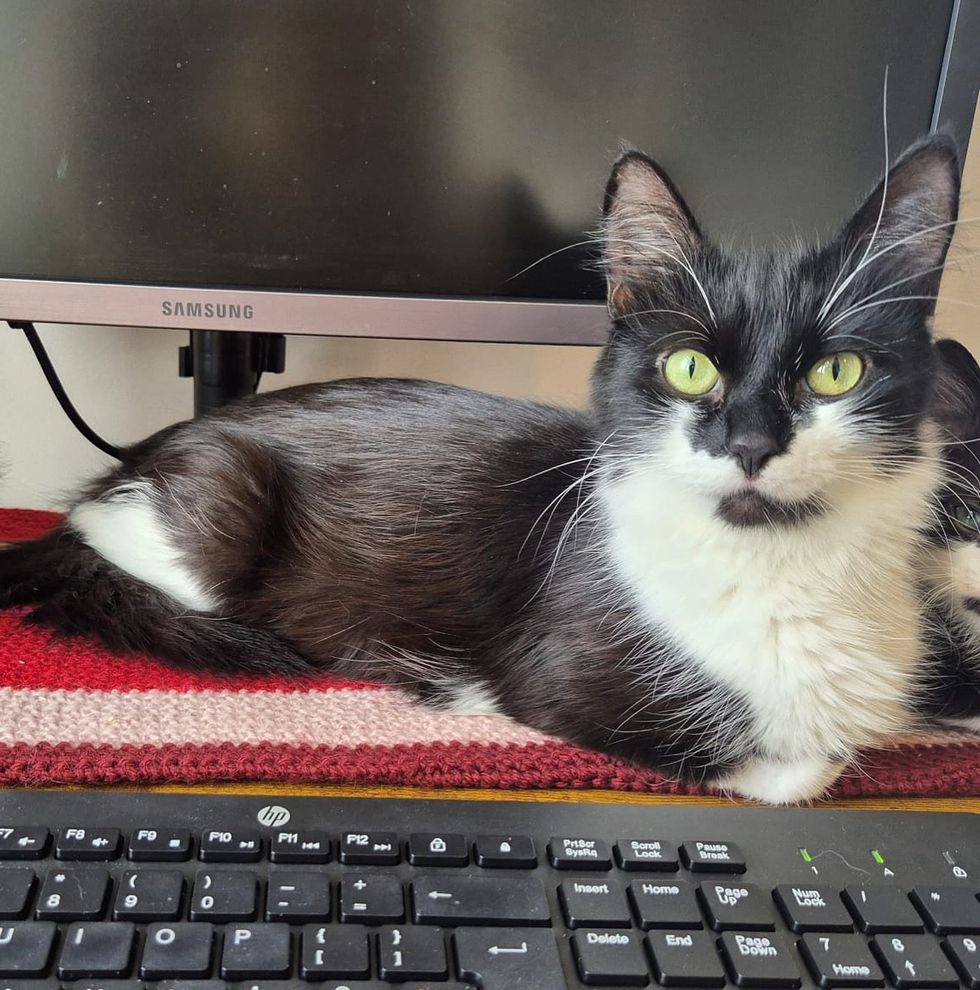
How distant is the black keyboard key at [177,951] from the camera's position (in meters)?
0.32

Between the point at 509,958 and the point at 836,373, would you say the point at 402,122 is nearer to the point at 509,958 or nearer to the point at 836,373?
the point at 836,373

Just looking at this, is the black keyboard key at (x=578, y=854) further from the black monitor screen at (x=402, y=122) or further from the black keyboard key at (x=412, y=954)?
the black monitor screen at (x=402, y=122)

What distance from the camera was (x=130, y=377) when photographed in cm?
111

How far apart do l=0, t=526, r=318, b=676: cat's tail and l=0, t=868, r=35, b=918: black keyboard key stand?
30 cm

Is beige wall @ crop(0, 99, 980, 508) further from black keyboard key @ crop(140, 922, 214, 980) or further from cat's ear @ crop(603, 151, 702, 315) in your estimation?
black keyboard key @ crop(140, 922, 214, 980)

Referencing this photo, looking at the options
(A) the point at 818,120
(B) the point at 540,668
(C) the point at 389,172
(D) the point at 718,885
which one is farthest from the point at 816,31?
(D) the point at 718,885

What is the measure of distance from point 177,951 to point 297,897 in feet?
0.16

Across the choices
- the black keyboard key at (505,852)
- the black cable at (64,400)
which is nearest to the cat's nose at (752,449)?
the black keyboard key at (505,852)

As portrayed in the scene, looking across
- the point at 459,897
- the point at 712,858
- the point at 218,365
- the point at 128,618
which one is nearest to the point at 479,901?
the point at 459,897

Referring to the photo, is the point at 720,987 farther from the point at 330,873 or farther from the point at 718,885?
the point at 330,873

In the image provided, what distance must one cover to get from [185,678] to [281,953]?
34 cm

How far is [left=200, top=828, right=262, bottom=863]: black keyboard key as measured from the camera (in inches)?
15.1

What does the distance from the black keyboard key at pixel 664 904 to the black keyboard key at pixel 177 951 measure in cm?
16

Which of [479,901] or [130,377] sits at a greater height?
[479,901]
